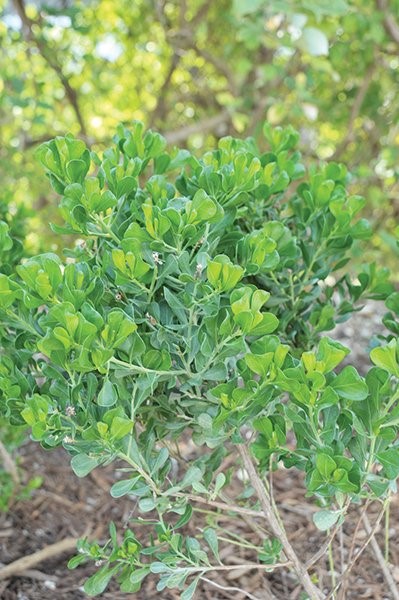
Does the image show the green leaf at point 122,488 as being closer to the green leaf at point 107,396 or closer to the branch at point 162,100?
the green leaf at point 107,396

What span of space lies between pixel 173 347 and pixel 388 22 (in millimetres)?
2378

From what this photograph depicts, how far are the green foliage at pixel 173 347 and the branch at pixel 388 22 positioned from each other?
6.44 feet

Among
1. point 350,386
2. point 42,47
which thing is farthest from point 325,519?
point 42,47

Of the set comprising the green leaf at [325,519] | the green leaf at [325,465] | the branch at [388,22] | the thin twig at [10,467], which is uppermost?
the branch at [388,22]

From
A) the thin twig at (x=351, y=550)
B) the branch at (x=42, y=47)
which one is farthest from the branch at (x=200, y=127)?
the thin twig at (x=351, y=550)

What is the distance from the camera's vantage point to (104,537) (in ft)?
7.52

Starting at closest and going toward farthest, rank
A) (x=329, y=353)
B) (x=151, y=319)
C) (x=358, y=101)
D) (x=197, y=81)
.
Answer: (x=329, y=353) < (x=151, y=319) < (x=358, y=101) < (x=197, y=81)

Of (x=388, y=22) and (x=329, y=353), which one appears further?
(x=388, y=22)

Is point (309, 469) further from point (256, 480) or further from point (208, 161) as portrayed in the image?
point (208, 161)

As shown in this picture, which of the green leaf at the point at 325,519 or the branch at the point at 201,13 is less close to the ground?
the branch at the point at 201,13

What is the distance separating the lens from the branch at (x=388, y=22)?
3.25m

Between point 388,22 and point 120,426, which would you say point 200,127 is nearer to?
point 388,22

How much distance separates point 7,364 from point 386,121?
339 centimetres

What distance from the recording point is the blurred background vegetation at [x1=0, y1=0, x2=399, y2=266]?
3.45 metres
